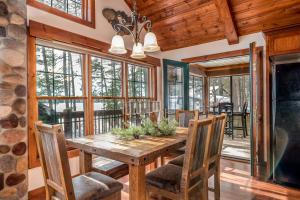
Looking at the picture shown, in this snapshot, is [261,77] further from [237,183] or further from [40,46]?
[40,46]

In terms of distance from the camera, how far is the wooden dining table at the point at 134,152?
1632 millimetres

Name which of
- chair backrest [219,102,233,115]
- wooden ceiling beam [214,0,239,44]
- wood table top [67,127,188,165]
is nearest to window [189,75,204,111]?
chair backrest [219,102,233,115]

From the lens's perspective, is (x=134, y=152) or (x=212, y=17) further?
(x=212, y=17)

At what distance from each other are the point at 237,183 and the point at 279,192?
20.3 inches

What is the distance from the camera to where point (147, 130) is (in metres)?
2.44

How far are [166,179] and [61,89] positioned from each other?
204cm

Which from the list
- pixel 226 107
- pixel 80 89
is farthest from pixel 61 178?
pixel 226 107

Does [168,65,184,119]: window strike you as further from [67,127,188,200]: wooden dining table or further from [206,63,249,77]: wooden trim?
[206,63,249,77]: wooden trim

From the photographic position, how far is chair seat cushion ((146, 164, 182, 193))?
1760 mm

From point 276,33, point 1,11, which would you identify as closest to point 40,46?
point 1,11

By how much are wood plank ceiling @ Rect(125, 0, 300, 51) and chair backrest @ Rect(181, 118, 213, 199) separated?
2.12 m

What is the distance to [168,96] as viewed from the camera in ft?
14.8

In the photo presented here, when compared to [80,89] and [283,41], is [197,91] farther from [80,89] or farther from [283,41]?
[80,89]

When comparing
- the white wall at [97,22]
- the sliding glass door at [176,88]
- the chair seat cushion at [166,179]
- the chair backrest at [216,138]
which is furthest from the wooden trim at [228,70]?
the chair seat cushion at [166,179]
